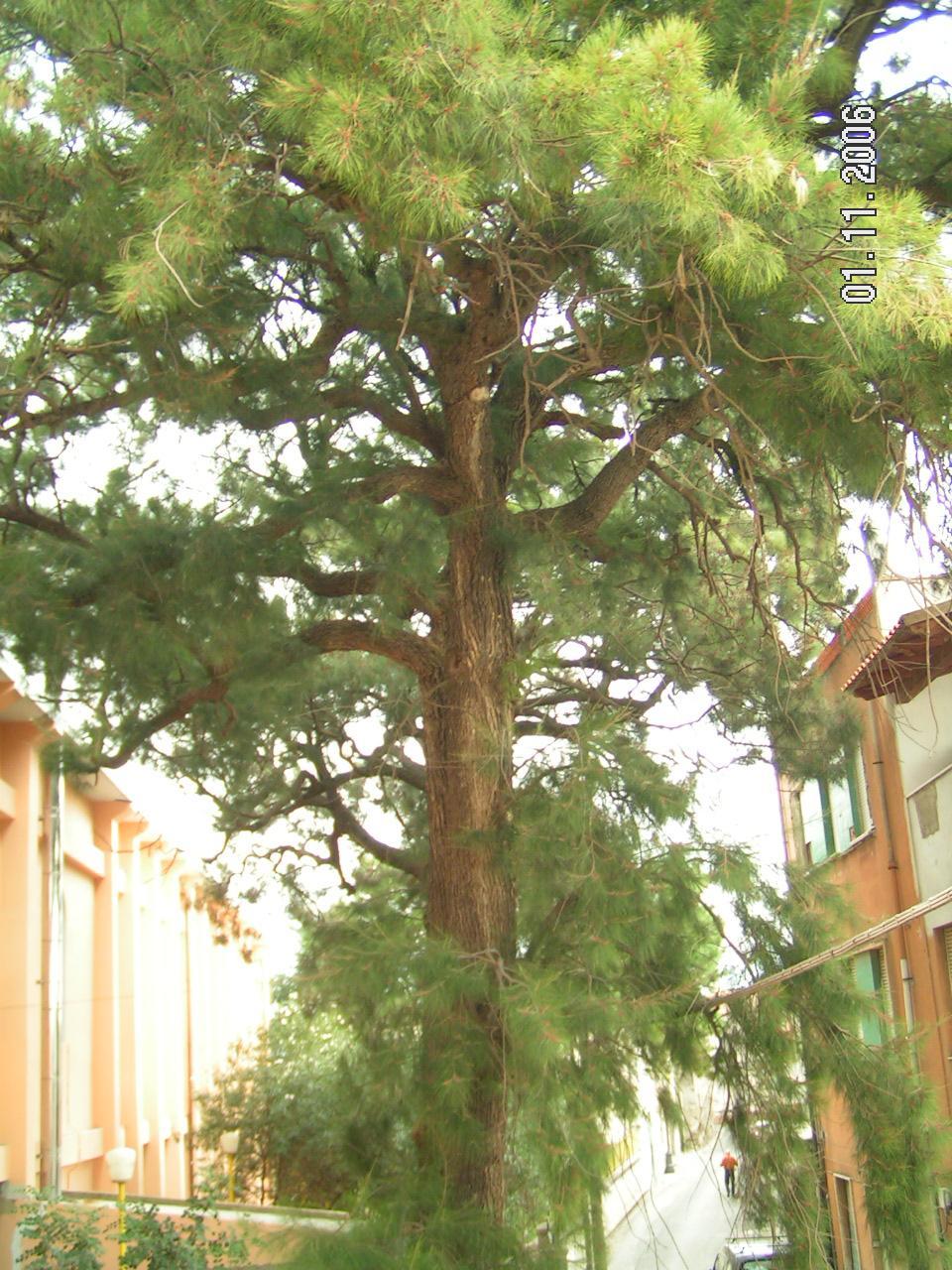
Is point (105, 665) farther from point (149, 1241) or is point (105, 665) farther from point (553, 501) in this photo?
point (149, 1241)

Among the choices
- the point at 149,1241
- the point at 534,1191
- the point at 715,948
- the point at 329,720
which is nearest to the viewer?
the point at 534,1191

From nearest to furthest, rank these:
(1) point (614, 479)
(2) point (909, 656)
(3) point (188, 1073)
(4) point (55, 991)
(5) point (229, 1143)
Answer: (1) point (614, 479) → (2) point (909, 656) → (4) point (55, 991) → (5) point (229, 1143) → (3) point (188, 1073)

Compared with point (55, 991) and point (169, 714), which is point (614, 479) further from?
point (55, 991)

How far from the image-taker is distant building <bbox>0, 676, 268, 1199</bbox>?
11055 mm

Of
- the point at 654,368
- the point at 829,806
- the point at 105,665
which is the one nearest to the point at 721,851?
the point at 654,368

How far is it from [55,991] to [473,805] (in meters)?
6.73

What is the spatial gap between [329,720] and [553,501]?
77.7 inches

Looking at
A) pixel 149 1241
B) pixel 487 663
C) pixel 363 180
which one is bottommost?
pixel 149 1241

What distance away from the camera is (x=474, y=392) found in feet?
21.4

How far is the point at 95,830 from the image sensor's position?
571 inches

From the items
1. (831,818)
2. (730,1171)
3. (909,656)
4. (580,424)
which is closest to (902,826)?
(909,656)

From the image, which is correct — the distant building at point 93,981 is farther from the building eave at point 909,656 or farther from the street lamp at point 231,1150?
the building eave at point 909,656

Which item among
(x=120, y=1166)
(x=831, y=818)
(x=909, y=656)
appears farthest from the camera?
(x=831, y=818)

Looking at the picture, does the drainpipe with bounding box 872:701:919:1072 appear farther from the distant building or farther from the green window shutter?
the distant building
